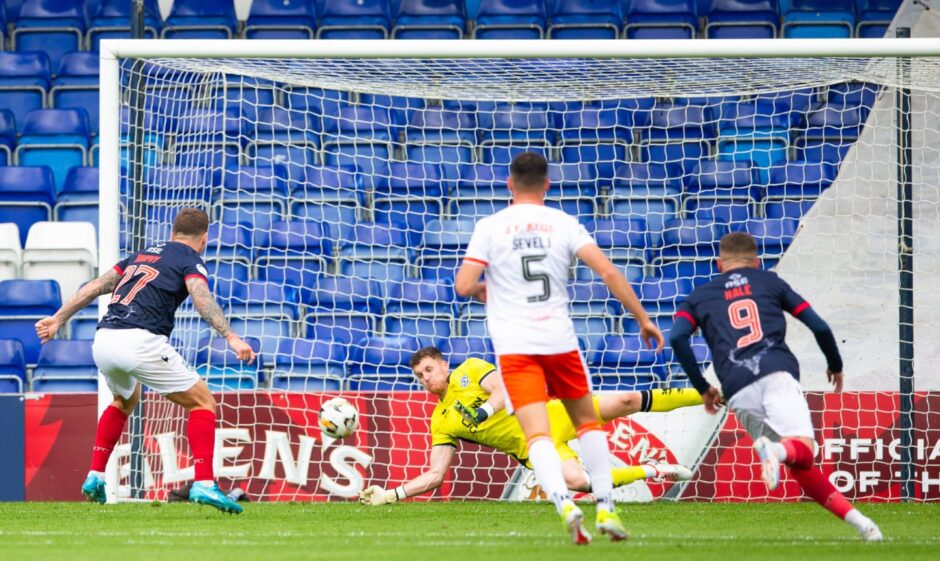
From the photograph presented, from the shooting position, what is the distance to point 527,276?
5.65 meters

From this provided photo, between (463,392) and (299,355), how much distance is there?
2559 mm

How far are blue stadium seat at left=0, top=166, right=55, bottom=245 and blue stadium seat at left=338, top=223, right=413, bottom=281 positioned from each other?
3.12 metres

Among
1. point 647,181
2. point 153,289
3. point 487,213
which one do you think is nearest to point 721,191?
point 647,181

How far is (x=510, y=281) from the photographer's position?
566 cm

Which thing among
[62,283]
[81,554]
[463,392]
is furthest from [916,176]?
[81,554]

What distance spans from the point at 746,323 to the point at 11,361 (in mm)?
7044

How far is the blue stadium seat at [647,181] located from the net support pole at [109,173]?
4.45 m

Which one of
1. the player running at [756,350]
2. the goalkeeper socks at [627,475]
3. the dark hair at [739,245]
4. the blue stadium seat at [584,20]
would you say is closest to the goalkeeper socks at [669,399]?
the goalkeeper socks at [627,475]

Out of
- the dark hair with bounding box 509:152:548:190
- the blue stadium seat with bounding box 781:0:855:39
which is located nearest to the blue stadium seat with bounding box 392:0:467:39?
the blue stadium seat with bounding box 781:0:855:39

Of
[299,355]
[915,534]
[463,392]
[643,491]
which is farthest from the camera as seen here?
[299,355]

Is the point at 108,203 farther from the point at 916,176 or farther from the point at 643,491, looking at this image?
the point at 916,176

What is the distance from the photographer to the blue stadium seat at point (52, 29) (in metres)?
14.1

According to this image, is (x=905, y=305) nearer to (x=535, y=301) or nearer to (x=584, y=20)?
(x=535, y=301)

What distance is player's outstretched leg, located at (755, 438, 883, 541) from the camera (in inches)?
222
